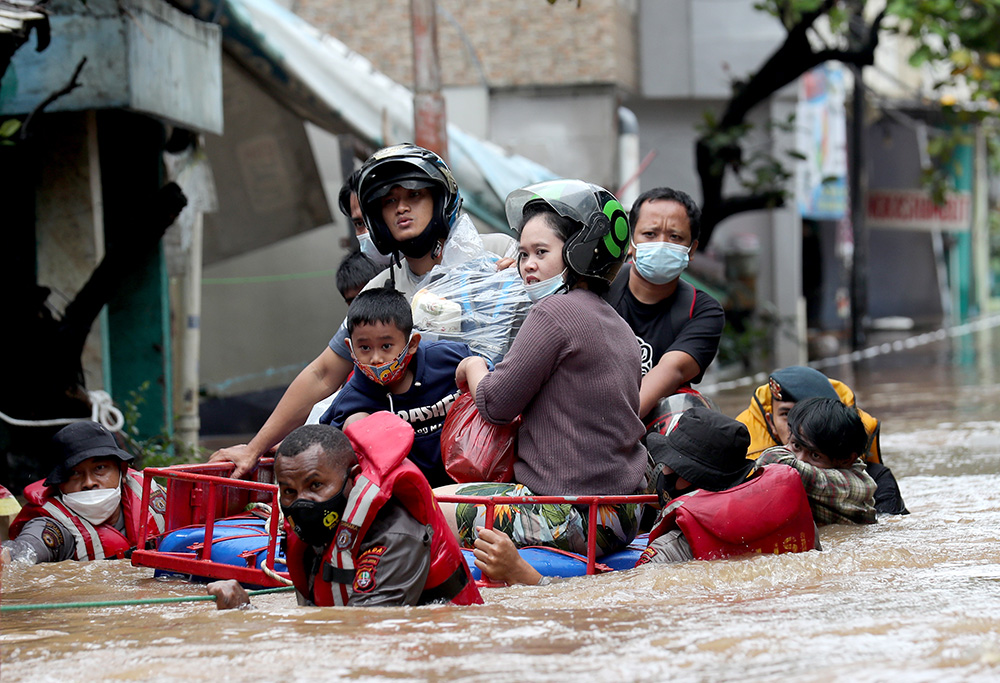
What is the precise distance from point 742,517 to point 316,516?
1725mm

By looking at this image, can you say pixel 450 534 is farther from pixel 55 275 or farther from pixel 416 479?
pixel 55 275

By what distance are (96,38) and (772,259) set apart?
15504 mm

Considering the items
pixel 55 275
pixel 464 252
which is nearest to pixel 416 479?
pixel 464 252

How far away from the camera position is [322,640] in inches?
131

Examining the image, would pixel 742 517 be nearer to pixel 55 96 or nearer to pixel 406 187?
pixel 406 187

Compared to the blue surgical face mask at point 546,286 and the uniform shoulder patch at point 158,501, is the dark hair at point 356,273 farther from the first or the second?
the blue surgical face mask at point 546,286

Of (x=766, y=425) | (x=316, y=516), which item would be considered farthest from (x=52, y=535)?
(x=766, y=425)

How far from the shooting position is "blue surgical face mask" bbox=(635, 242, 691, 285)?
5.29 meters

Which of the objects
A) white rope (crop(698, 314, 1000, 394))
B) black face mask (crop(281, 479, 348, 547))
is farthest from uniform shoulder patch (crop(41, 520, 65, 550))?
white rope (crop(698, 314, 1000, 394))

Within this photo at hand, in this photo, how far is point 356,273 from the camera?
5.99m

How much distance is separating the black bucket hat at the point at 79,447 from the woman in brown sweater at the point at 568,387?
184 centimetres

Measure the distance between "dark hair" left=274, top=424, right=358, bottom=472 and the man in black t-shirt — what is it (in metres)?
1.89

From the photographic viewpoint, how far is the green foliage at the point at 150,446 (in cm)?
729

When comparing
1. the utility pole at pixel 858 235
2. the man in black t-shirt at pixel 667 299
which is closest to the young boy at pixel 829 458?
the man in black t-shirt at pixel 667 299
